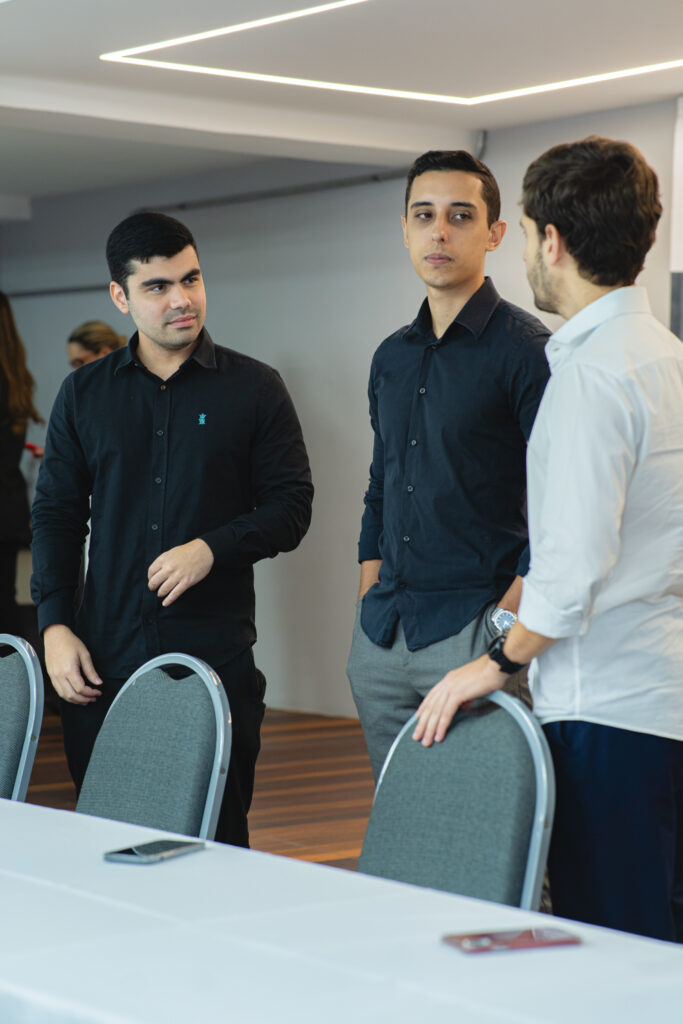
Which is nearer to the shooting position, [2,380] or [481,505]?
[481,505]

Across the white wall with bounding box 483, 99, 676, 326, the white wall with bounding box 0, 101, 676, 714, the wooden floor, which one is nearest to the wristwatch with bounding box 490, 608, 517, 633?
the wooden floor

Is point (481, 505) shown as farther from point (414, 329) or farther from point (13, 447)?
point (13, 447)

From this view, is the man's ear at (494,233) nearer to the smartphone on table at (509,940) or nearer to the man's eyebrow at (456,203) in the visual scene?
the man's eyebrow at (456,203)

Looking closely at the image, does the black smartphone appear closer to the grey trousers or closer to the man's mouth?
the grey trousers

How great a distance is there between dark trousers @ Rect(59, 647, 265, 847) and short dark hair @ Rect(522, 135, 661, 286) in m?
1.46

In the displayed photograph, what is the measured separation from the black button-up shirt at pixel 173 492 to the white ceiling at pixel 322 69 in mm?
1405

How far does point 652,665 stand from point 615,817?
9.5 inches

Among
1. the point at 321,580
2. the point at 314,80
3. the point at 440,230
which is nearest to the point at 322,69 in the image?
the point at 314,80

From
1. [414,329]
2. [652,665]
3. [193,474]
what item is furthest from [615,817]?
[193,474]

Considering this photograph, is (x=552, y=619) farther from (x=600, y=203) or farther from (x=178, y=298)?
(x=178, y=298)

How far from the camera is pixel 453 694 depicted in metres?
2.33

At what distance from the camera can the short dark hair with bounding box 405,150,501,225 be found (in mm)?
3051

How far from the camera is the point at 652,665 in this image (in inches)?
Result: 87.7

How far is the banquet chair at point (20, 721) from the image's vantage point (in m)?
3.08
